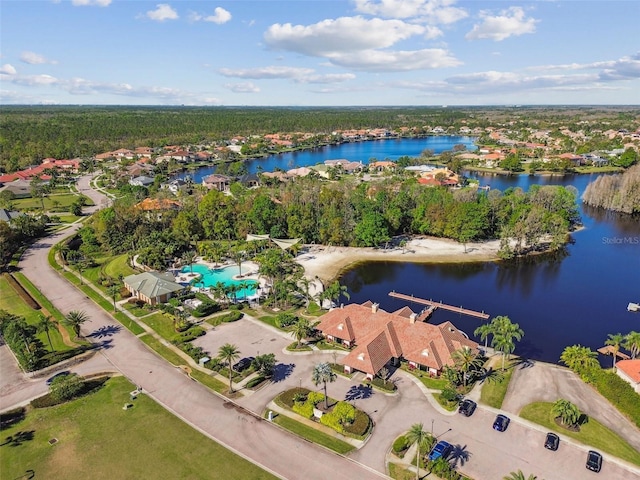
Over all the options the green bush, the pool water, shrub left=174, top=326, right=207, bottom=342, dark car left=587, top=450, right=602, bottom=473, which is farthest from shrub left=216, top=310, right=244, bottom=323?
dark car left=587, top=450, right=602, bottom=473

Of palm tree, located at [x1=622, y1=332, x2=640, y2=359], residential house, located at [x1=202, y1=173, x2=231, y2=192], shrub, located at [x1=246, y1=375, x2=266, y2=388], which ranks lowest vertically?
shrub, located at [x1=246, y1=375, x2=266, y2=388]

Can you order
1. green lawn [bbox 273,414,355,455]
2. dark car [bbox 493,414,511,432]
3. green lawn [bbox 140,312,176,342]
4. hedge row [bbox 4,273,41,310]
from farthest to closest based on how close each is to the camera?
hedge row [bbox 4,273,41,310]
green lawn [bbox 140,312,176,342]
dark car [bbox 493,414,511,432]
green lawn [bbox 273,414,355,455]

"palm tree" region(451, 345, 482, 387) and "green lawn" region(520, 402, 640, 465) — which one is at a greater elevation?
"palm tree" region(451, 345, 482, 387)

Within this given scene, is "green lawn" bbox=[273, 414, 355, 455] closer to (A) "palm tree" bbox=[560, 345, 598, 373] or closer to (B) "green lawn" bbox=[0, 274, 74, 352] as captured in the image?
(A) "palm tree" bbox=[560, 345, 598, 373]

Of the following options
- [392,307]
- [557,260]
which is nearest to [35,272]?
[392,307]

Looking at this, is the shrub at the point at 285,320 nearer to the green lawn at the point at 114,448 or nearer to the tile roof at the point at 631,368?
the green lawn at the point at 114,448

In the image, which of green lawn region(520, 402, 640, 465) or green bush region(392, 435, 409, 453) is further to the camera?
green bush region(392, 435, 409, 453)

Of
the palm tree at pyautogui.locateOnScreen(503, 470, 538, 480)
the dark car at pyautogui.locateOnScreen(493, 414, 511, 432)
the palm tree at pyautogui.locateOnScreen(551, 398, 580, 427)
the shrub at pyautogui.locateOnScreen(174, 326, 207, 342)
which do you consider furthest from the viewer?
the shrub at pyautogui.locateOnScreen(174, 326, 207, 342)

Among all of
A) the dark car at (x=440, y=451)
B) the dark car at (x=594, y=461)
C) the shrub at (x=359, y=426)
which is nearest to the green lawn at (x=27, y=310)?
the shrub at (x=359, y=426)
